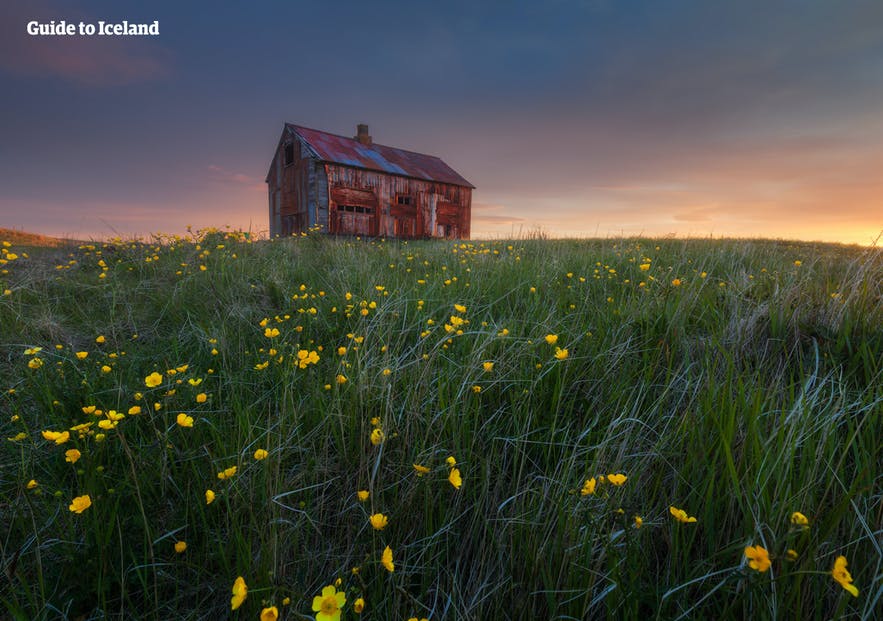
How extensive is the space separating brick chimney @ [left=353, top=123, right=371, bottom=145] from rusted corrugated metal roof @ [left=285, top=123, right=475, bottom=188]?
362 mm

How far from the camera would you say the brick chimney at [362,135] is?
850 inches

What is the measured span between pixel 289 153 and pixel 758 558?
21749 mm

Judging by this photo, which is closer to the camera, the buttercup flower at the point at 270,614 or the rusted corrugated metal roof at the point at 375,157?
the buttercup flower at the point at 270,614

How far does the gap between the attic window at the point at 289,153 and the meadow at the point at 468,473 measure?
17.9m

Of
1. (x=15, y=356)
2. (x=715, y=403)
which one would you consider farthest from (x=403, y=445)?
(x=15, y=356)

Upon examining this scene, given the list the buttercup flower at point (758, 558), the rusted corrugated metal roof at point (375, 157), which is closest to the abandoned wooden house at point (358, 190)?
the rusted corrugated metal roof at point (375, 157)

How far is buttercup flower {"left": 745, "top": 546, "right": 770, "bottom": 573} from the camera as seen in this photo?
792 mm

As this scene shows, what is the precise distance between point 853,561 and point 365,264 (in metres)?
4.35

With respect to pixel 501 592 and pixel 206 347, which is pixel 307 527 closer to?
pixel 501 592

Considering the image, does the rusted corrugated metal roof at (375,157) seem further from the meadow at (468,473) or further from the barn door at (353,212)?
the meadow at (468,473)

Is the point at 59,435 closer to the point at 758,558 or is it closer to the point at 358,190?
the point at 758,558

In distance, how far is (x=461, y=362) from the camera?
2.38 meters

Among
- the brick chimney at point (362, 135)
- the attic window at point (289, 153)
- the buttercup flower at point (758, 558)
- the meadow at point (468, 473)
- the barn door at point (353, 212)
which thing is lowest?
the meadow at point (468, 473)

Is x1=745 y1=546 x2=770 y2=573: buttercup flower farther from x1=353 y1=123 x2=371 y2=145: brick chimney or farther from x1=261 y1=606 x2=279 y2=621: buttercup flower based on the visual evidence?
x1=353 y1=123 x2=371 y2=145: brick chimney
